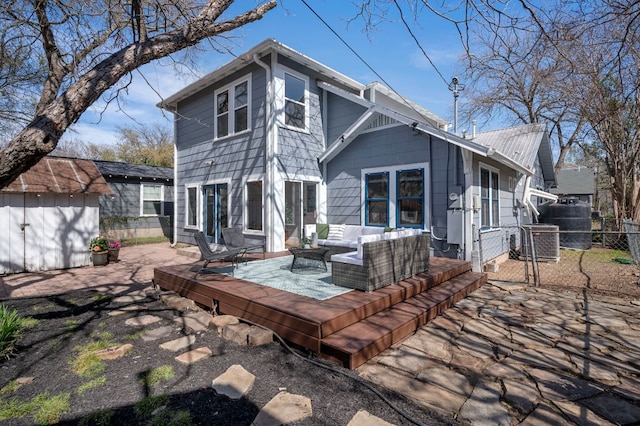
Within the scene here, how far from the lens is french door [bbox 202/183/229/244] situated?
9594mm

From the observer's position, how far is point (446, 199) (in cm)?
706

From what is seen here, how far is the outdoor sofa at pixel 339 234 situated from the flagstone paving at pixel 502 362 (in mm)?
2471

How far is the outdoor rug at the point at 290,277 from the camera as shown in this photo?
436 centimetres

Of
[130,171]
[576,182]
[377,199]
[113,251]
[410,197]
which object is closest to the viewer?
[410,197]

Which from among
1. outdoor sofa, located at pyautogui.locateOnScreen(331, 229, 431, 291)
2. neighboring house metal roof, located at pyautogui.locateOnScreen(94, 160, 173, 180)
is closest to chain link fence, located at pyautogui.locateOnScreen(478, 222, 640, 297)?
outdoor sofa, located at pyautogui.locateOnScreen(331, 229, 431, 291)

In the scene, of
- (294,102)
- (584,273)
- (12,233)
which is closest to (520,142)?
(584,273)

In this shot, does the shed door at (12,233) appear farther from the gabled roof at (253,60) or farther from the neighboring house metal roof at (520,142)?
the neighboring house metal roof at (520,142)

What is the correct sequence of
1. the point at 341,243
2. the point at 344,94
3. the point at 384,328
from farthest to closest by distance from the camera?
the point at 344,94 → the point at 341,243 → the point at 384,328

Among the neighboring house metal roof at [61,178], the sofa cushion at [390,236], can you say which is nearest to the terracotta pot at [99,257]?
the neighboring house metal roof at [61,178]

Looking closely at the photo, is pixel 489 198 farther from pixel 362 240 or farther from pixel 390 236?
pixel 362 240

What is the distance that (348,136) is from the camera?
839 cm

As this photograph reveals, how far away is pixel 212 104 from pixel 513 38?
8.54 meters

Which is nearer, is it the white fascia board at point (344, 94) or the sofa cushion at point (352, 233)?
the sofa cushion at point (352, 233)

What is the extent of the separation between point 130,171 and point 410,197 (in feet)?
41.2
